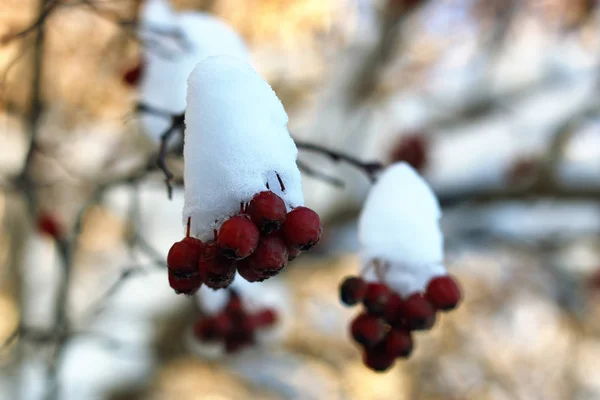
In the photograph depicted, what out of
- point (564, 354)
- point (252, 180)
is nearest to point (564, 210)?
point (564, 354)

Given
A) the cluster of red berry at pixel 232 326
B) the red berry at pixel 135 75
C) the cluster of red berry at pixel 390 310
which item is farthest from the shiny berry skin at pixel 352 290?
the red berry at pixel 135 75

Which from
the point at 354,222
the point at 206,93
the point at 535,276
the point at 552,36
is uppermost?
the point at 206,93

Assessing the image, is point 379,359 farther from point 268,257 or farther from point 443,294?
point 268,257

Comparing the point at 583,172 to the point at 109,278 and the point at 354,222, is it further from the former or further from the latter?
the point at 109,278

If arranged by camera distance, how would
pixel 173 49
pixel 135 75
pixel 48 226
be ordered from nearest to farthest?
pixel 173 49, pixel 135 75, pixel 48 226

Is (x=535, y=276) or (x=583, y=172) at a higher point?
(x=583, y=172)

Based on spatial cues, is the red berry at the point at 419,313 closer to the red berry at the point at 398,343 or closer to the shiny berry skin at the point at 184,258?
the red berry at the point at 398,343

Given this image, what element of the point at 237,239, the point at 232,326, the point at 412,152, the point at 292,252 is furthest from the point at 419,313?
the point at 412,152

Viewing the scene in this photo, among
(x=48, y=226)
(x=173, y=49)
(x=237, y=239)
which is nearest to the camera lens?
(x=237, y=239)
